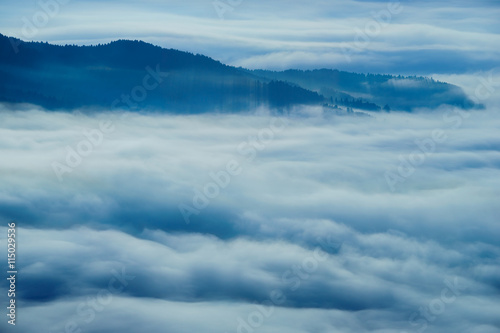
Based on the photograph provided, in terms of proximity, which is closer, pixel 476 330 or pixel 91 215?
pixel 476 330

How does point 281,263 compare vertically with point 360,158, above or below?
below

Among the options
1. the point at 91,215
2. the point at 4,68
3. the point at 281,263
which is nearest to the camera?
the point at 281,263

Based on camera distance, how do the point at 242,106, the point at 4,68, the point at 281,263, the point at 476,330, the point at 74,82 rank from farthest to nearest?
1. the point at 242,106
2. the point at 74,82
3. the point at 4,68
4. the point at 281,263
5. the point at 476,330

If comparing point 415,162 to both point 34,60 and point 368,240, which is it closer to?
point 368,240

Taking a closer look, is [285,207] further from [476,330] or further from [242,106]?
[476,330]

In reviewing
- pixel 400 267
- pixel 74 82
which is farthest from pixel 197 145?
pixel 400 267

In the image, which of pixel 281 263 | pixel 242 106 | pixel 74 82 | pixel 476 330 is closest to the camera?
pixel 476 330

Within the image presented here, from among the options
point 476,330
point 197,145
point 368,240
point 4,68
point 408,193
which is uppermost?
point 197,145

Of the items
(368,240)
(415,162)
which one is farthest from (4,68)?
(415,162)

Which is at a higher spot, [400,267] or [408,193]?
[408,193]
